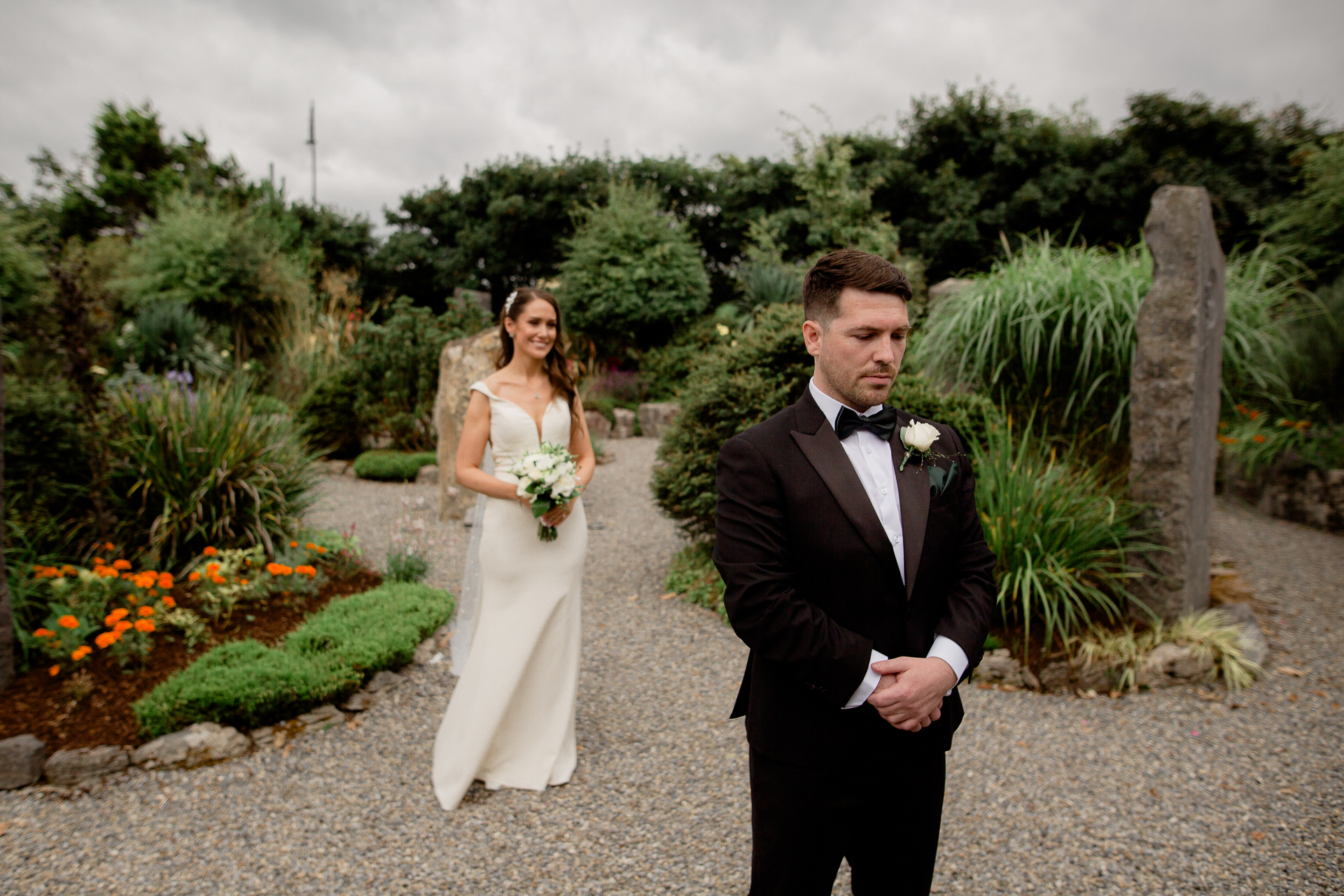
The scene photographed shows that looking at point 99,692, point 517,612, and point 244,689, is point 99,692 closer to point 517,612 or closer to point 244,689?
point 244,689

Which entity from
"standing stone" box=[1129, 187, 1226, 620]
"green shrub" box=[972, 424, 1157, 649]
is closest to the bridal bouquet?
"green shrub" box=[972, 424, 1157, 649]

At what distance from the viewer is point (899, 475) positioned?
5.22 ft

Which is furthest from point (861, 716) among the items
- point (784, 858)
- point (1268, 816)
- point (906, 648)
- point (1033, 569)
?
point (1033, 569)

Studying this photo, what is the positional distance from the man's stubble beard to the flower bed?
11.3 ft

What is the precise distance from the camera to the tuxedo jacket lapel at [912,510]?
60.6 inches

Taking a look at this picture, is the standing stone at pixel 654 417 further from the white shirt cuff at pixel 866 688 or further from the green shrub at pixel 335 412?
the white shirt cuff at pixel 866 688

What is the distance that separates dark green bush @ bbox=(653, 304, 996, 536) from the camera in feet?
15.6

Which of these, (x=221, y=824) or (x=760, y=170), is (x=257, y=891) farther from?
(x=760, y=170)

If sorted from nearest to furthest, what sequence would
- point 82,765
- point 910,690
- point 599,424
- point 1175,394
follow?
point 910,690, point 82,765, point 1175,394, point 599,424

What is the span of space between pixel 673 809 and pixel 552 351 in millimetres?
2121

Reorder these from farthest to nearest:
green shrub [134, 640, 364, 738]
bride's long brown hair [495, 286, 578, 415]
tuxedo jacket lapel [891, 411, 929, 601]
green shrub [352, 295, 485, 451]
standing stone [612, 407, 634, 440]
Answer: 1. standing stone [612, 407, 634, 440]
2. green shrub [352, 295, 485, 451]
3. bride's long brown hair [495, 286, 578, 415]
4. green shrub [134, 640, 364, 738]
5. tuxedo jacket lapel [891, 411, 929, 601]

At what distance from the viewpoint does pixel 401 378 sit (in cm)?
1017

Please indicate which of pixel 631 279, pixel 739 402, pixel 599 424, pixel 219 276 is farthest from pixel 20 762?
pixel 219 276

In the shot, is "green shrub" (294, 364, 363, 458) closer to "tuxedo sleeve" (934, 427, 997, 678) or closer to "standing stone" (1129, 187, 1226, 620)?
"standing stone" (1129, 187, 1226, 620)
